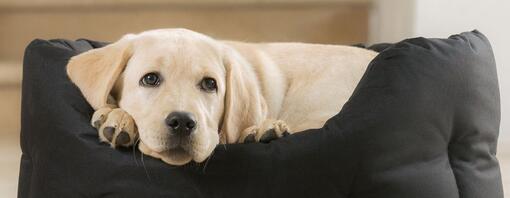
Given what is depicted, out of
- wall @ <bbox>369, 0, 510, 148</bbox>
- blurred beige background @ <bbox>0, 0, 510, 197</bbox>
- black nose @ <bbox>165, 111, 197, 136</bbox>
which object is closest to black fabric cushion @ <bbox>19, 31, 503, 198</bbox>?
black nose @ <bbox>165, 111, 197, 136</bbox>

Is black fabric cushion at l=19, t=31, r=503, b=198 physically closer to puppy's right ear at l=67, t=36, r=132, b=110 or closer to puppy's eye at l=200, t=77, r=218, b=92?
puppy's right ear at l=67, t=36, r=132, b=110

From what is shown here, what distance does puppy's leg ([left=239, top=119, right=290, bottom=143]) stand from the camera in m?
1.75

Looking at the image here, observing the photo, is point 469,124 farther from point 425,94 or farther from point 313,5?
point 313,5

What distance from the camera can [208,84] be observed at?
5.78ft

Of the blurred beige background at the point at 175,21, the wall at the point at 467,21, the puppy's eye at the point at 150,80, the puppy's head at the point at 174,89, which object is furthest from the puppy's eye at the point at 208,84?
the blurred beige background at the point at 175,21

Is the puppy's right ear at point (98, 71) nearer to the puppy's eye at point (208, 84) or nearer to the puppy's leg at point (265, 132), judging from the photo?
the puppy's eye at point (208, 84)

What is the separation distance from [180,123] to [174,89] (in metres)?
0.15

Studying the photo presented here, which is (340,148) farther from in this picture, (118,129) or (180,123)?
(118,129)

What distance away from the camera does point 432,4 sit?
112 inches

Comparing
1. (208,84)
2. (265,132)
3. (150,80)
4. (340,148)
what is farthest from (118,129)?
(340,148)

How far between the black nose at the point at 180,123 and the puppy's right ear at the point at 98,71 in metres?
0.29

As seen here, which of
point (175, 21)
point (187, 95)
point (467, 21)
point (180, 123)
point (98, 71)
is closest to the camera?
point (180, 123)

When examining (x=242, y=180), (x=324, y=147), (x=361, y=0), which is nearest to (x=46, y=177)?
(x=242, y=180)

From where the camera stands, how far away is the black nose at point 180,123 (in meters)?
1.56
